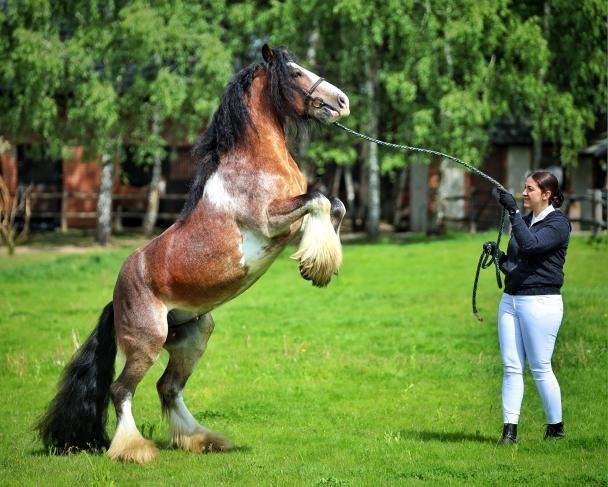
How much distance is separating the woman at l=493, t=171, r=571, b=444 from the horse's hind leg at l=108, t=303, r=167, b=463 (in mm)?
2438

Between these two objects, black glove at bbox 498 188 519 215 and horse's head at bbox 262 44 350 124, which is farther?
black glove at bbox 498 188 519 215

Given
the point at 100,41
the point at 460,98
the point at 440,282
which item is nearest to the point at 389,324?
the point at 440,282

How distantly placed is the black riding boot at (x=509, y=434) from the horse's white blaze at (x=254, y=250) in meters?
2.18

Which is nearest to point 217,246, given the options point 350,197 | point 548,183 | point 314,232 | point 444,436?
point 314,232

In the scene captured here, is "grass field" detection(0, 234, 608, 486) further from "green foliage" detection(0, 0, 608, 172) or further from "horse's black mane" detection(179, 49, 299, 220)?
"green foliage" detection(0, 0, 608, 172)

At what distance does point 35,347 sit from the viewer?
12844 millimetres

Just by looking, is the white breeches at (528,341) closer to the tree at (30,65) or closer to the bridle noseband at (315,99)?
the bridle noseband at (315,99)

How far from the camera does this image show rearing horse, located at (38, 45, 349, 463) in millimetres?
6746

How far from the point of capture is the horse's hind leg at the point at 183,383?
742cm

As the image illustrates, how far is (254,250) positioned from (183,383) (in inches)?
51.4

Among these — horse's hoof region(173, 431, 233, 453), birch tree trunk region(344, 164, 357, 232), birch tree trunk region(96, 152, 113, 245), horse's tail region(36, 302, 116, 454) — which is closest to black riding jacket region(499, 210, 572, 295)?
horse's hoof region(173, 431, 233, 453)

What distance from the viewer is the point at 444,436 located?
315 inches

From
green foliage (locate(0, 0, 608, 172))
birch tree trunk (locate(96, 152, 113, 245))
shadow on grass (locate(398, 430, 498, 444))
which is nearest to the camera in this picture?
shadow on grass (locate(398, 430, 498, 444))

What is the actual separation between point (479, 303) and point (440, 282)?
2907 millimetres
